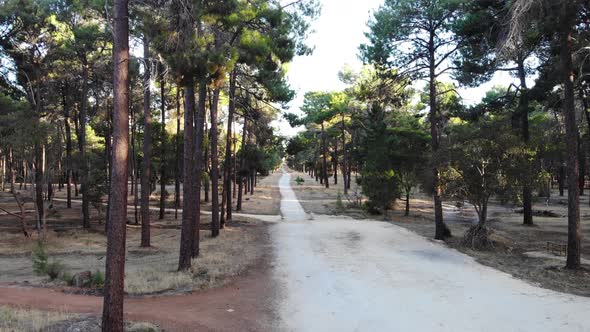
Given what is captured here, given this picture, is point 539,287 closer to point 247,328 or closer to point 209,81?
point 247,328

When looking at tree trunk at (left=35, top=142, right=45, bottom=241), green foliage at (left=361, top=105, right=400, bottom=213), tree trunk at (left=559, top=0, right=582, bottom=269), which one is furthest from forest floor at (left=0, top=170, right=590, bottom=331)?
green foliage at (left=361, top=105, right=400, bottom=213)

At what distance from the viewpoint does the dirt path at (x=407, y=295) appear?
7.83 meters

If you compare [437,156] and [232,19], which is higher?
[232,19]

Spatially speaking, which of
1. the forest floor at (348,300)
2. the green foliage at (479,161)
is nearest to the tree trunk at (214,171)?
the forest floor at (348,300)

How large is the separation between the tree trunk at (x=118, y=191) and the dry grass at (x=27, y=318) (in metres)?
1.07

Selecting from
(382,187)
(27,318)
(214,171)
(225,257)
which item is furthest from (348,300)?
(382,187)

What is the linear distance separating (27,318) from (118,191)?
8.71 ft

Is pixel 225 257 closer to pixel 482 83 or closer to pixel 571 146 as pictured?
pixel 571 146

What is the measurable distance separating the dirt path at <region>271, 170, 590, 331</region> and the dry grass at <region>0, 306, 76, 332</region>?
381cm

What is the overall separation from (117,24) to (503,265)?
40.1 ft

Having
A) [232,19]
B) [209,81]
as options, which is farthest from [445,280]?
[232,19]

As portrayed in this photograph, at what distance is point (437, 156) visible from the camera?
1670cm

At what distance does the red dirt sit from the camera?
7781 millimetres

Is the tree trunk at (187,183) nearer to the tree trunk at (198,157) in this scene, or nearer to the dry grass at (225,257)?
→ the dry grass at (225,257)
